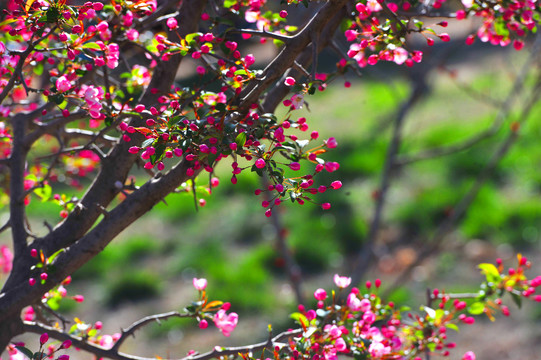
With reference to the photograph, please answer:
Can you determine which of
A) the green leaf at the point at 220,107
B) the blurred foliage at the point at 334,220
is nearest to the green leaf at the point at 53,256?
the green leaf at the point at 220,107

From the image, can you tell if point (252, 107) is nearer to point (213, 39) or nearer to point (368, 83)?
point (213, 39)

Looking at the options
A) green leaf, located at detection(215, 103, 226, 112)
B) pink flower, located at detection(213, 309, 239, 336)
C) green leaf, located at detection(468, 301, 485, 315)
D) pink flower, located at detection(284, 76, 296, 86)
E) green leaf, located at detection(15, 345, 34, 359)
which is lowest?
green leaf, located at detection(468, 301, 485, 315)

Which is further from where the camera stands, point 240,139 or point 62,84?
point 62,84

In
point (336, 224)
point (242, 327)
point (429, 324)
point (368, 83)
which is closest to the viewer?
point (429, 324)

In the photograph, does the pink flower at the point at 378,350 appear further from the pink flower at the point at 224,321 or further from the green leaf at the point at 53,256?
the green leaf at the point at 53,256

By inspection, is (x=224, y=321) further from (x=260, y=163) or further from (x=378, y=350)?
(x=260, y=163)

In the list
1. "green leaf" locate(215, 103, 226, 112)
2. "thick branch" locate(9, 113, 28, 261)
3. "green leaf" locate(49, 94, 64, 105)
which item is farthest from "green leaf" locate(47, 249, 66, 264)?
"green leaf" locate(215, 103, 226, 112)

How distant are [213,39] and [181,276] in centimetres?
346

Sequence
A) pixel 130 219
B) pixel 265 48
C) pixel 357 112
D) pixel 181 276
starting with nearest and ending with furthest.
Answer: pixel 130 219 < pixel 181 276 < pixel 357 112 < pixel 265 48

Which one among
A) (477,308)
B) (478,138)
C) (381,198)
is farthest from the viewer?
(478,138)

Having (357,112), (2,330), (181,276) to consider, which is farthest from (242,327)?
(357,112)

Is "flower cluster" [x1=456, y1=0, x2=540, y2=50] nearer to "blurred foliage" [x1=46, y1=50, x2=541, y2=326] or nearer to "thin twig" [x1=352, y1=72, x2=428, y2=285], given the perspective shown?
"thin twig" [x1=352, y1=72, x2=428, y2=285]

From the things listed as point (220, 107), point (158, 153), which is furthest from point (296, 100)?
point (158, 153)

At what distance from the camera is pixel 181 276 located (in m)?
5.02
